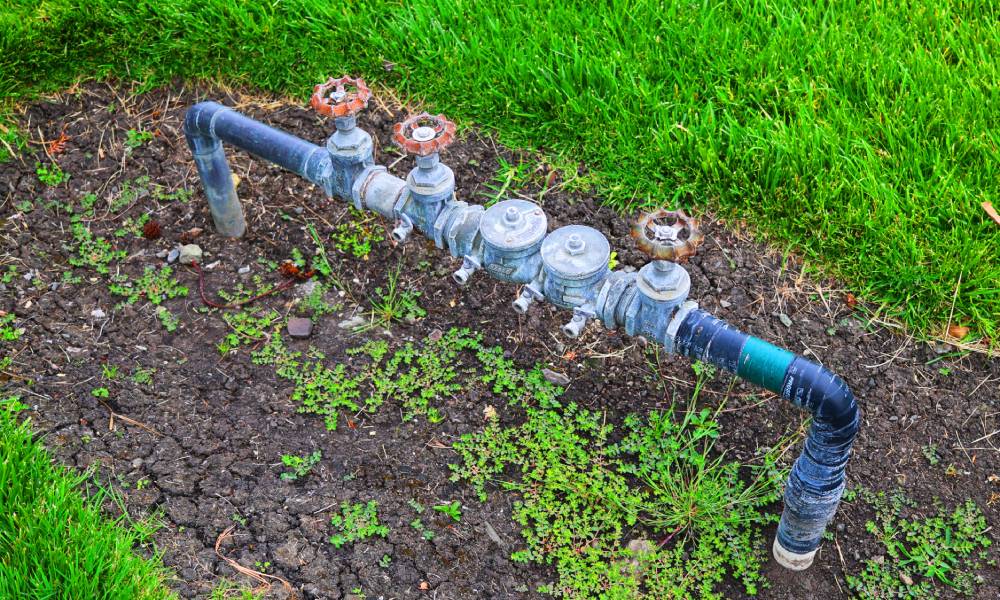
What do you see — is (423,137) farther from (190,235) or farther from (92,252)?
(92,252)

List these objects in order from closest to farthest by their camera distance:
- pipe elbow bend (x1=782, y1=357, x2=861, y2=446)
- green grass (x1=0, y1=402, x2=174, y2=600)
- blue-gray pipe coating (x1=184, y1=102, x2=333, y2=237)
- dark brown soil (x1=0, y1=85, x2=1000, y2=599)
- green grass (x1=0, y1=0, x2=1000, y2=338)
→ pipe elbow bend (x1=782, y1=357, x2=861, y2=446) → green grass (x1=0, y1=402, x2=174, y2=600) → dark brown soil (x1=0, y1=85, x2=1000, y2=599) → blue-gray pipe coating (x1=184, y1=102, x2=333, y2=237) → green grass (x1=0, y1=0, x2=1000, y2=338)

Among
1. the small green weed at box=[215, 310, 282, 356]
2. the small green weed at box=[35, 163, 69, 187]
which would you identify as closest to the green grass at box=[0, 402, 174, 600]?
the small green weed at box=[215, 310, 282, 356]

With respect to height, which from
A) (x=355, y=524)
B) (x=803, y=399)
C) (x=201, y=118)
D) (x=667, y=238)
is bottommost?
(x=355, y=524)

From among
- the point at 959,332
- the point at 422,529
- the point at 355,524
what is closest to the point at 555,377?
the point at 422,529

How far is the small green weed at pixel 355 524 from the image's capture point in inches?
107

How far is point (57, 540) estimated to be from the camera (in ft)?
8.02

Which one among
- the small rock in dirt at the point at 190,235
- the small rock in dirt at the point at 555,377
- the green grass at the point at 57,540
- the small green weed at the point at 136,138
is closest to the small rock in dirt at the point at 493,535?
the small rock in dirt at the point at 555,377

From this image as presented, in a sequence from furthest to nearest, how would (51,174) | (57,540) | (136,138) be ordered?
(136,138)
(51,174)
(57,540)

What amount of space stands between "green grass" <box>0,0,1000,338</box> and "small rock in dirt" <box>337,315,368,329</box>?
0.97 m

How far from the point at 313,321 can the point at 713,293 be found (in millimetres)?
1415

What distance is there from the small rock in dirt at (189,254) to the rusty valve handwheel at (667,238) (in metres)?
1.93

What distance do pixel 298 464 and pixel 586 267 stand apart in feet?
3.63

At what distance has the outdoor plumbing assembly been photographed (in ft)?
7.48

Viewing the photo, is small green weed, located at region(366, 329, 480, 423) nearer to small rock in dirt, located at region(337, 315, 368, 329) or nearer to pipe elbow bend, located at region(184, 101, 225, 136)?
small rock in dirt, located at region(337, 315, 368, 329)
